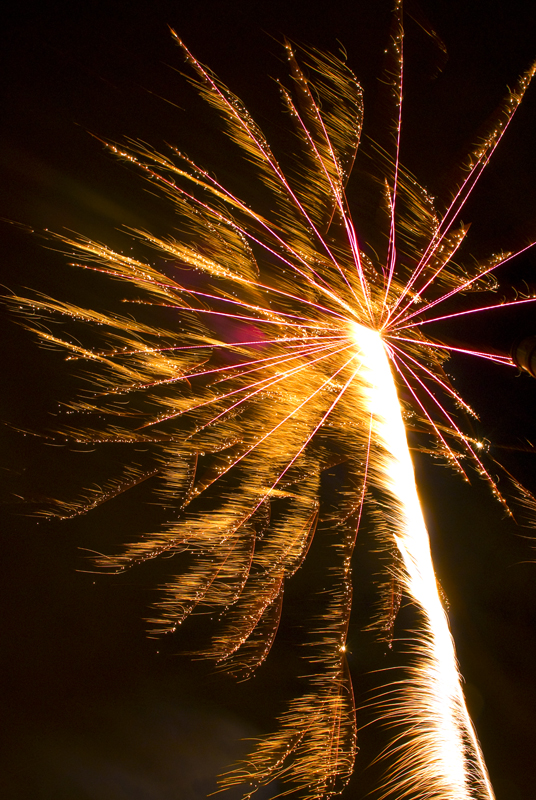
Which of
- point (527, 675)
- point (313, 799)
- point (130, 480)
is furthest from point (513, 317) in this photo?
point (313, 799)

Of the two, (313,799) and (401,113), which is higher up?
(401,113)

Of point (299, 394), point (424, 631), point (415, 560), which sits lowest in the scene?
point (424, 631)

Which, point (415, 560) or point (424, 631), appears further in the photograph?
point (424, 631)

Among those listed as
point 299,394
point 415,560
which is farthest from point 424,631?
point 299,394

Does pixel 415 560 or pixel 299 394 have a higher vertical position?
pixel 299 394

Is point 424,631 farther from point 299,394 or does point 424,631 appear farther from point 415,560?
point 299,394

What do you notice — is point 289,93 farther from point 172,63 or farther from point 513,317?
point 513,317
